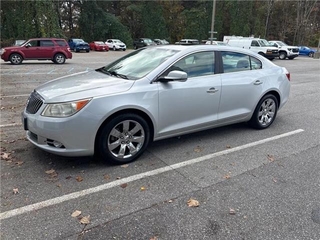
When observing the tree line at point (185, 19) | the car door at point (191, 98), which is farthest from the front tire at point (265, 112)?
the tree line at point (185, 19)

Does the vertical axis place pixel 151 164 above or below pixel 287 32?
below

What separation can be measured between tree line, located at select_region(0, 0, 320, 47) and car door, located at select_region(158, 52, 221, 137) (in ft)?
137

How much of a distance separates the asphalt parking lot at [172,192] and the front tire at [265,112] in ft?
1.60

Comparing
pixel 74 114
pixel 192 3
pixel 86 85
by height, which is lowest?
pixel 74 114

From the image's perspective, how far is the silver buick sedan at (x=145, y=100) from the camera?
3.22 m

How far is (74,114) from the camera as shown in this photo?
315 cm

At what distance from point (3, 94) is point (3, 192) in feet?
18.9

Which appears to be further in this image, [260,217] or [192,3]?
[192,3]

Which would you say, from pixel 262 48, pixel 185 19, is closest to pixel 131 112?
pixel 262 48

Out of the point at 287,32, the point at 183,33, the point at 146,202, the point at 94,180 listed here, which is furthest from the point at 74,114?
the point at 287,32

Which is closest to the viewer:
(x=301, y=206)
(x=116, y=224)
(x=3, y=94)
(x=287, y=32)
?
(x=116, y=224)

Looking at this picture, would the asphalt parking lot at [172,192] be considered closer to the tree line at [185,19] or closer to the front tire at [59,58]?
the front tire at [59,58]

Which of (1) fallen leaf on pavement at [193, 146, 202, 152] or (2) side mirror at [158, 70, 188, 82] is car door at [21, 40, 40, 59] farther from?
(1) fallen leaf on pavement at [193, 146, 202, 152]

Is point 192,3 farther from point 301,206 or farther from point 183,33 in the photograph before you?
point 301,206
